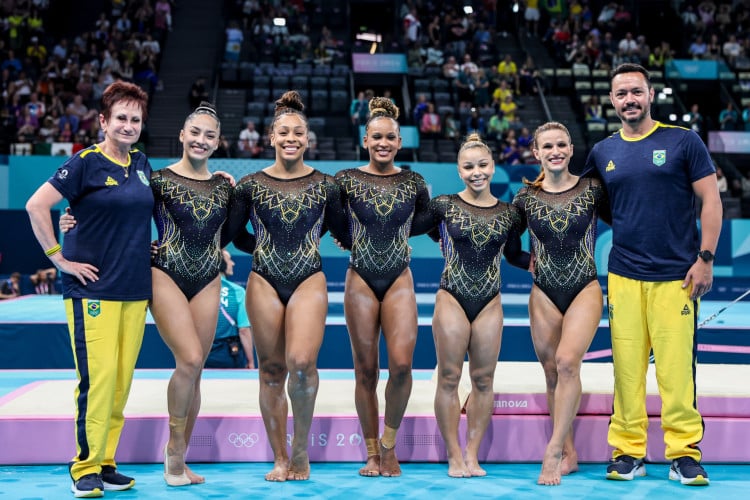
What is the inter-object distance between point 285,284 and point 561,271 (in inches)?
54.8

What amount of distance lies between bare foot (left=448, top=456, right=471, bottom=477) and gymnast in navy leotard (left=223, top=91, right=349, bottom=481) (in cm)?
72

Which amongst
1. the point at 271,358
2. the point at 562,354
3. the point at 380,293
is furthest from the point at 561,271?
the point at 271,358

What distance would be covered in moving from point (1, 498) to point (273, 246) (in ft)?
5.40

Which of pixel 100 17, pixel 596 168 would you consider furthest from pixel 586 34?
pixel 596 168

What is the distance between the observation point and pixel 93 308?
3395 mm

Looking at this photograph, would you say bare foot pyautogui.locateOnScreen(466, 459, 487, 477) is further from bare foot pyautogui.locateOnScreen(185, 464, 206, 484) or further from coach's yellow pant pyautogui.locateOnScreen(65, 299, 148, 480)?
coach's yellow pant pyautogui.locateOnScreen(65, 299, 148, 480)

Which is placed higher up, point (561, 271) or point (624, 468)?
point (561, 271)

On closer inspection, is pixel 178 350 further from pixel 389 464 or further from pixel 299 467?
pixel 389 464

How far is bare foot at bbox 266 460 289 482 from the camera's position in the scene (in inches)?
143

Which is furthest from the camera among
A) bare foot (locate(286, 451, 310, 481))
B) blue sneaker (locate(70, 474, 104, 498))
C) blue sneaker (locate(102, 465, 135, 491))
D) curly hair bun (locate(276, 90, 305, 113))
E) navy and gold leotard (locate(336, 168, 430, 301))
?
curly hair bun (locate(276, 90, 305, 113))

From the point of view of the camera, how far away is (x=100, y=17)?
1656 cm

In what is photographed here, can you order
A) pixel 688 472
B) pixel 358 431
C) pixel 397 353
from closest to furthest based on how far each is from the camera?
pixel 688 472 → pixel 397 353 → pixel 358 431

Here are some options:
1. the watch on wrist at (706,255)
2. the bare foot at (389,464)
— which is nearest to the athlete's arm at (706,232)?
the watch on wrist at (706,255)

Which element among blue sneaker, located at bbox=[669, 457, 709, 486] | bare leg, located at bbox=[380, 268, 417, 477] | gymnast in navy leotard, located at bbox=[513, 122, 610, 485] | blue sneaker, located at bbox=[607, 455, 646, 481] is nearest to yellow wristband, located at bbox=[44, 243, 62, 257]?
bare leg, located at bbox=[380, 268, 417, 477]
